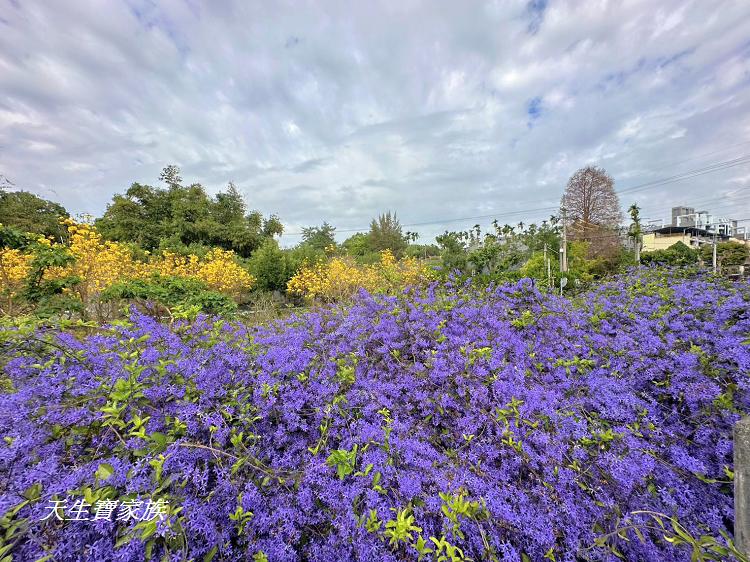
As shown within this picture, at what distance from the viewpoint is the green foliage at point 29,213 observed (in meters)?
17.8

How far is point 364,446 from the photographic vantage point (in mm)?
1275

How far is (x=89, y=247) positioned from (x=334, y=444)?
24.5ft

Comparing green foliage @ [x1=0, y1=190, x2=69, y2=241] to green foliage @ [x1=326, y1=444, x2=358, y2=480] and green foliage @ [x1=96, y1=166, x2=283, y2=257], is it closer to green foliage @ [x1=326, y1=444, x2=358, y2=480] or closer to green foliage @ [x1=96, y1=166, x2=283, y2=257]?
green foliage @ [x1=96, y1=166, x2=283, y2=257]

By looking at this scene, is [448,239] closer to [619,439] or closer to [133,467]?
[619,439]

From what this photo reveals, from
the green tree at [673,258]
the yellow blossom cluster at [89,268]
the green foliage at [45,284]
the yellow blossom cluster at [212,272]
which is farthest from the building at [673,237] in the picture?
the green foliage at [45,284]

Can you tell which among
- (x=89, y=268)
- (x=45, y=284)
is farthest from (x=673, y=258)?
(x=89, y=268)

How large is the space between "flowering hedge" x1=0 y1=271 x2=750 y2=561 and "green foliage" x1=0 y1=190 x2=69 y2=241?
2230 centimetres

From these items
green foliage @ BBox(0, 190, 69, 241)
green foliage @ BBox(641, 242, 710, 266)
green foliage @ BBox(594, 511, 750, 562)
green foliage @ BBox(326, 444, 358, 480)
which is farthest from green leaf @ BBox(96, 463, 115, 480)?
green foliage @ BBox(0, 190, 69, 241)

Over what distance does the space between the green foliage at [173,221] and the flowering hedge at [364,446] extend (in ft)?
58.4

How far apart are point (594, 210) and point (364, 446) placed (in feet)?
94.4

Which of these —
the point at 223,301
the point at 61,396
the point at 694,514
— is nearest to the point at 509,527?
the point at 694,514

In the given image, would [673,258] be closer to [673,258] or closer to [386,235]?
[673,258]

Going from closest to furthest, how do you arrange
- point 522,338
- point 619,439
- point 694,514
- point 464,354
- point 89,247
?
point 694,514, point 619,439, point 464,354, point 522,338, point 89,247

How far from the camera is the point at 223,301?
5484mm
